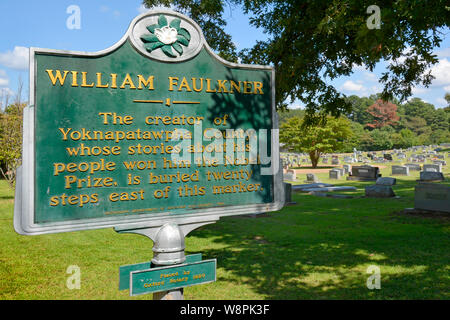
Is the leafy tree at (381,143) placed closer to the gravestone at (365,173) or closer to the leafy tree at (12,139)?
the gravestone at (365,173)

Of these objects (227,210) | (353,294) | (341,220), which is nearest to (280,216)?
(341,220)

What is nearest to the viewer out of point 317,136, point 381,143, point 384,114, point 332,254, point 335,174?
point 332,254

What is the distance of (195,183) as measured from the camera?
3797mm

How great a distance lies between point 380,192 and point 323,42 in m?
10.1

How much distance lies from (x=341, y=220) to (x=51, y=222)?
33.7 feet

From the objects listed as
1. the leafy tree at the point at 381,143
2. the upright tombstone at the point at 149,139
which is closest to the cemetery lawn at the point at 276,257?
the upright tombstone at the point at 149,139

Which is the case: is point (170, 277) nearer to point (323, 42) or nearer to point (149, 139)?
point (149, 139)

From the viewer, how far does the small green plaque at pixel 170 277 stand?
3398 mm

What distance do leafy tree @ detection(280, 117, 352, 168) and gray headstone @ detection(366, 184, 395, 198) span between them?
66.7 ft

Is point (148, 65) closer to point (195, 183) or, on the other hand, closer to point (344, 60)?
point (195, 183)

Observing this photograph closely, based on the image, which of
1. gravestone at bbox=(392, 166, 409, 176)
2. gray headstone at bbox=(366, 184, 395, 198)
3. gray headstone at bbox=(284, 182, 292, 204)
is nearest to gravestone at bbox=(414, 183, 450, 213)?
gray headstone at bbox=(366, 184, 395, 198)

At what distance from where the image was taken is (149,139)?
3611mm

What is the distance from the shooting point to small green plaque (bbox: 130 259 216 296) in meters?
3.40

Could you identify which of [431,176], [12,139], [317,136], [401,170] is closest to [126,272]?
[12,139]
